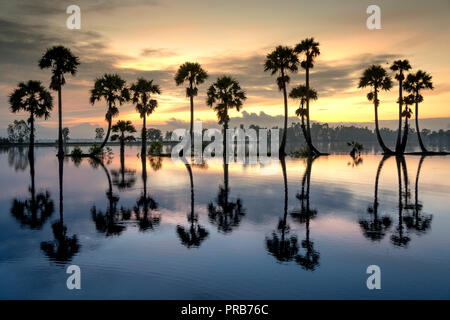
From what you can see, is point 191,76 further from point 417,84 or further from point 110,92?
point 417,84

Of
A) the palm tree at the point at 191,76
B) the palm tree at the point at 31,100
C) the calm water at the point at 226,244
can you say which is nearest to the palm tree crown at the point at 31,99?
the palm tree at the point at 31,100

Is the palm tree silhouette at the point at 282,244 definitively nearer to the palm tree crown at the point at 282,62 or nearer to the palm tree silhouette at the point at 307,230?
the palm tree silhouette at the point at 307,230

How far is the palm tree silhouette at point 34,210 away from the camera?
11352 millimetres

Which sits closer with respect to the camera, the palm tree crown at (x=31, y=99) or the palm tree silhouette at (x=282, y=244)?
the palm tree silhouette at (x=282, y=244)

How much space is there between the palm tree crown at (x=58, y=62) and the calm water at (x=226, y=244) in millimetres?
36016

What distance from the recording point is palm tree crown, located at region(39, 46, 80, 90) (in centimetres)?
4766

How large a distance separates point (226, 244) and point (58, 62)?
4816cm

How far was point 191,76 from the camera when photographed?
51.6 m

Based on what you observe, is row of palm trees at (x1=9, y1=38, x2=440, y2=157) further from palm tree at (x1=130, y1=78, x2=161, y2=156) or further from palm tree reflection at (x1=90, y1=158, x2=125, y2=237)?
palm tree reflection at (x1=90, y1=158, x2=125, y2=237)

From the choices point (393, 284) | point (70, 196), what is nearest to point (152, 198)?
point (70, 196)

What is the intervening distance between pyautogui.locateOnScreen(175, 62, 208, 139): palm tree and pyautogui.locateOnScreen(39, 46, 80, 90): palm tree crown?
48.2 ft

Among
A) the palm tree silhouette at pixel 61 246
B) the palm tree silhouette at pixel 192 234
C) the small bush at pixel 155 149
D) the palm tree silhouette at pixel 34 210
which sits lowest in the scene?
the palm tree silhouette at pixel 61 246

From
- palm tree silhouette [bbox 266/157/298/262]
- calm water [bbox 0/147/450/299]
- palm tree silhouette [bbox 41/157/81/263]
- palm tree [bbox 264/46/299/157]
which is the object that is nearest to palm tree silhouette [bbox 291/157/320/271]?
calm water [bbox 0/147/450/299]
